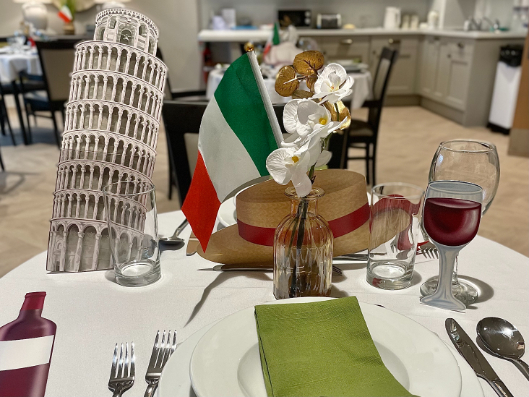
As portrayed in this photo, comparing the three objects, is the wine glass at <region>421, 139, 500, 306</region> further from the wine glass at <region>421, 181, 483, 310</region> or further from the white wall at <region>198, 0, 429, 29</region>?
the white wall at <region>198, 0, 429, 29</region>

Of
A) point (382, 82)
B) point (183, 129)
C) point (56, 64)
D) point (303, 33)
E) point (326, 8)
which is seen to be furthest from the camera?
point (326, 8)

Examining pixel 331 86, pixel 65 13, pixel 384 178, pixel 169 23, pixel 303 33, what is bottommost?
pixel 384 178

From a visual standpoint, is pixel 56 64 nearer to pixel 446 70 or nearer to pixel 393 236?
pixel 393 236

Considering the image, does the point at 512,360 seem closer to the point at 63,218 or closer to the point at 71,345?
the point at 71,345

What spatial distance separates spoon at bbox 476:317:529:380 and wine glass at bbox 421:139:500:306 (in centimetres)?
10

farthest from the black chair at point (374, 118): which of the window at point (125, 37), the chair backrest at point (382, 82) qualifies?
the window at point (125, 37)

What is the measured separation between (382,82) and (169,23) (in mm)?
3753

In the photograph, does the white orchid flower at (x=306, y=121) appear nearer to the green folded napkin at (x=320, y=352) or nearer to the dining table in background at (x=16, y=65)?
the green folded napkin at (x=320, y=352)

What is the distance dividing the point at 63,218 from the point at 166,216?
30 cm

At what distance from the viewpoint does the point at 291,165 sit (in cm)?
59

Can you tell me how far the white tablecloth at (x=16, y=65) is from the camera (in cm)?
381

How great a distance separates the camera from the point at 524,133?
380cm

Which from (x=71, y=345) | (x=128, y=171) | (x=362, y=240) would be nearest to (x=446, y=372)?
(x=362, y=240)

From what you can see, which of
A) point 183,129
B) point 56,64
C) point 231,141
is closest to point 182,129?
point 183,129
